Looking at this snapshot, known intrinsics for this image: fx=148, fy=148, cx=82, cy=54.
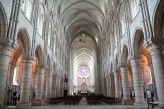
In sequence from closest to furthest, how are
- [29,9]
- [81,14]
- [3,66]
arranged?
1. [3,66]
2. [29,9]
3. [81,14]

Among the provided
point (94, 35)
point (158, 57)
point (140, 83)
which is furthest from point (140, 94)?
point (94, 35)

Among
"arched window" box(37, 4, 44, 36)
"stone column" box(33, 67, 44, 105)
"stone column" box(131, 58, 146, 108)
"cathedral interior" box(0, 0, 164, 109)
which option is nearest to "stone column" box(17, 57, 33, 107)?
"cathedral interior" box(0, 0, 164, 109)

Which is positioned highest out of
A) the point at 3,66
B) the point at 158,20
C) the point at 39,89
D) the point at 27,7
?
the point at 27,7

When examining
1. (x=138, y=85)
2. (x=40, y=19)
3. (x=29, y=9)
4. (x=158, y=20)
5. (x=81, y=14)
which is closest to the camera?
Result: (x=158, y=20)

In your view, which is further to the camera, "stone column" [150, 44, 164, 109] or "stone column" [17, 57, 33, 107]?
"stone column" [17, 57, 33, 107]

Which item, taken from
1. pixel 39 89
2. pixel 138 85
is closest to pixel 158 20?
pixel 138 85

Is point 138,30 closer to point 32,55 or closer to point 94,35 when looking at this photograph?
point 32,55

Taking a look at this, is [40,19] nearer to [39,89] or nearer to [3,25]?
[39,89]

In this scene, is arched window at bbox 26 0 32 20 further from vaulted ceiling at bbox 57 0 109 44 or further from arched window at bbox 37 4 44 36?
vaulted ceiling at bbox 57 0 109 44

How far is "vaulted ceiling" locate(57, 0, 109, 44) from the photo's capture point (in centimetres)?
2950

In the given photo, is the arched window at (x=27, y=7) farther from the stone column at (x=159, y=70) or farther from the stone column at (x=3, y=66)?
the stone column at (x=159, y=70)

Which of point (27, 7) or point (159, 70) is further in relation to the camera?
point (27, 7)

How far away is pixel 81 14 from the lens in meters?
35.4

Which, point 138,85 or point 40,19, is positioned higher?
point 40,19
